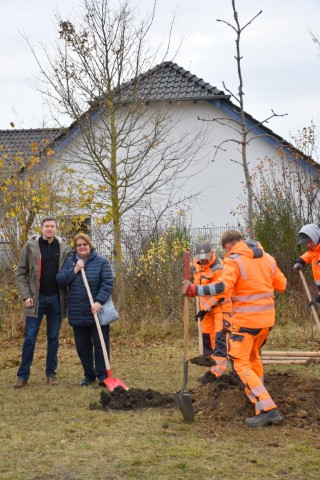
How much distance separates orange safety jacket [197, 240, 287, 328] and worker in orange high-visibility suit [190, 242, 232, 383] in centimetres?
199

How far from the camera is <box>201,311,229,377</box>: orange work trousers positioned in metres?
9.61

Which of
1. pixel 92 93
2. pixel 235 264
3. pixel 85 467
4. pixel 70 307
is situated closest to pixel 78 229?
pixel 92 93

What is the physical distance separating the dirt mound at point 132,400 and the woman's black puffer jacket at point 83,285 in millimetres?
1357

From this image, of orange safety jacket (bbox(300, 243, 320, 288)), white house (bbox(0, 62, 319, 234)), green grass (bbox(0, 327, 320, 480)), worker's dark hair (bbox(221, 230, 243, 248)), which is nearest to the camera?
green grass (bbox(0, 327, 320, 480))

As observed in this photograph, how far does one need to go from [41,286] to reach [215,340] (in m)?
2.18

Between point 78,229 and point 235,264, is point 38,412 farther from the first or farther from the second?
point 78,229

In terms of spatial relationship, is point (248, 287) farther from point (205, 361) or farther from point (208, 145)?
point (208, 145)

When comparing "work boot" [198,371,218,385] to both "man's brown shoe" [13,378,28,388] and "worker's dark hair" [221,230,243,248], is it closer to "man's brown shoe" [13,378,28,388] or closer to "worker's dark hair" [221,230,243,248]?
"worker's dark hair" [221,230,243,248]

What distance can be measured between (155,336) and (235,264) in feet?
23.5

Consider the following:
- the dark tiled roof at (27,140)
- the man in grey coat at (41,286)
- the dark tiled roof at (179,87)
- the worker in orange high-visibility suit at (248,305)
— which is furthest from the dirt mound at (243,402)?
the dark tiled roof at (179,87)

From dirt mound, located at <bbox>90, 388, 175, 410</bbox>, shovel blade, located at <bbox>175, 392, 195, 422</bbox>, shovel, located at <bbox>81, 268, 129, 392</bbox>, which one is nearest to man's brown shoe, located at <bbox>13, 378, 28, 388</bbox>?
shovel, located at <bbox>81, 268, 129, 392</bbox>

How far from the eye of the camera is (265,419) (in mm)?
7344

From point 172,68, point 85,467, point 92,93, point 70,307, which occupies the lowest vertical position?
point 85,467

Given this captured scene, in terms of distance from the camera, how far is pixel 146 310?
15328mm
